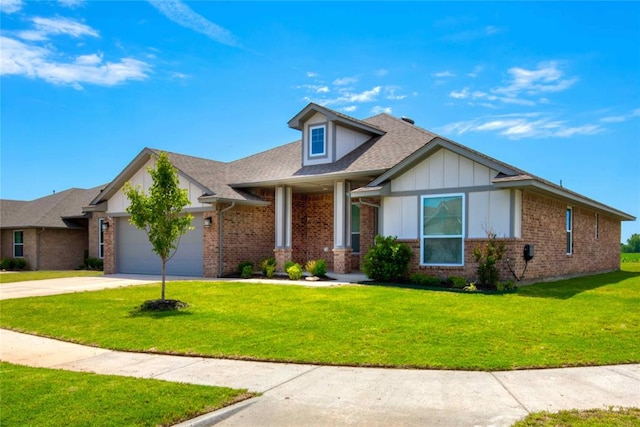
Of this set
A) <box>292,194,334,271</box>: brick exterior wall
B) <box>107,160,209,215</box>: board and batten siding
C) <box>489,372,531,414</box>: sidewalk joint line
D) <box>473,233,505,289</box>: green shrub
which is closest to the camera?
<box>489,372,531,414</box>: sidewalk joint line

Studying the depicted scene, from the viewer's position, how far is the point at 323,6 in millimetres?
13125

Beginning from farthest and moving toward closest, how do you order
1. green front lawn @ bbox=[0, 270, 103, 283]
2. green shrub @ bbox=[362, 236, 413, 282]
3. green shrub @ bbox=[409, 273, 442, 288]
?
1. green front lawn @ bbox=[0, 270, 103, 283]
2. green shrub @ bbox=[362, 236, 413, 282]
3. green shrub @ bbox=[409, 273, 442, 288]

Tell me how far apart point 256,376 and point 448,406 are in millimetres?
2420

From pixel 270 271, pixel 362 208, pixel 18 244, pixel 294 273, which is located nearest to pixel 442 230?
pixel 362 208

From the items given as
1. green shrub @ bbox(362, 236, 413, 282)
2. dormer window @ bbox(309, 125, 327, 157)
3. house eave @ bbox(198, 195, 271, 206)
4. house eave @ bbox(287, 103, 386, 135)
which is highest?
house eave @ bbox(287, 103, 386, 135)

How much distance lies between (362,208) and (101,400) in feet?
49.0

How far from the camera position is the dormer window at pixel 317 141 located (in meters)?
19.7

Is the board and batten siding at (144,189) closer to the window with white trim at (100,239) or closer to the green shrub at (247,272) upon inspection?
the green shrub at (247,272)

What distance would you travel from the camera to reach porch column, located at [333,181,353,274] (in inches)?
701

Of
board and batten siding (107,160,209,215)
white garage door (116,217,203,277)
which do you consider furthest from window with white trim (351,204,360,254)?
white garage door (116,217,203,277)

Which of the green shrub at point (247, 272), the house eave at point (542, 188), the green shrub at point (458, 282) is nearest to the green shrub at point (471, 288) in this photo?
the green shrub at point (458, 282)

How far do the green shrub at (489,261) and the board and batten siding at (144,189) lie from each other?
35.6 ft

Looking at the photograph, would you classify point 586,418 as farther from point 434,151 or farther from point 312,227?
point 312,227

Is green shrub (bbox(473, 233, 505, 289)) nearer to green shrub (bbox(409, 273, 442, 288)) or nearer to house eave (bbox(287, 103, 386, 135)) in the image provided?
green shrub (bbox(409, 273, 442, 288))
